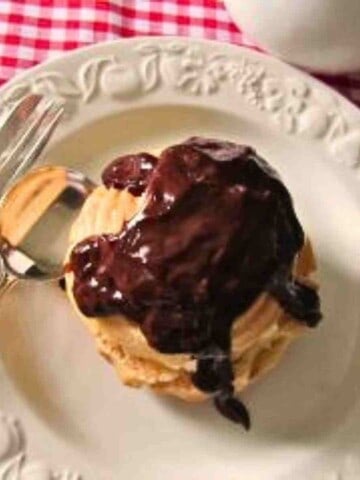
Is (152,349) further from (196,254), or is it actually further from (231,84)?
(231,84)

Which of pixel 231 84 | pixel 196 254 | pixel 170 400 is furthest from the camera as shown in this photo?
pixel 231 84

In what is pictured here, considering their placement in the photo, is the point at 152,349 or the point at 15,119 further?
the point at 15,119

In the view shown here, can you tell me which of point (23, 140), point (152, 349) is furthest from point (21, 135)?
point (152, 349)

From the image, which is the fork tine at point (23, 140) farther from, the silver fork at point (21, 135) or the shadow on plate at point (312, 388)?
the shadow on plate at point (312, 388)

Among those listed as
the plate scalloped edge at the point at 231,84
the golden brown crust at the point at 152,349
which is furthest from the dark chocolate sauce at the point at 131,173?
the plate scalloped edge at the point at 231,84

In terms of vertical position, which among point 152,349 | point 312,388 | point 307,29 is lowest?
point 312,388

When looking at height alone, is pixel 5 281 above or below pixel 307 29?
below

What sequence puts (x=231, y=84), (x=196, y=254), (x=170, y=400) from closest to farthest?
A: (x=196, y=254) → (x=170, y=400) → (x=231, y=84)
